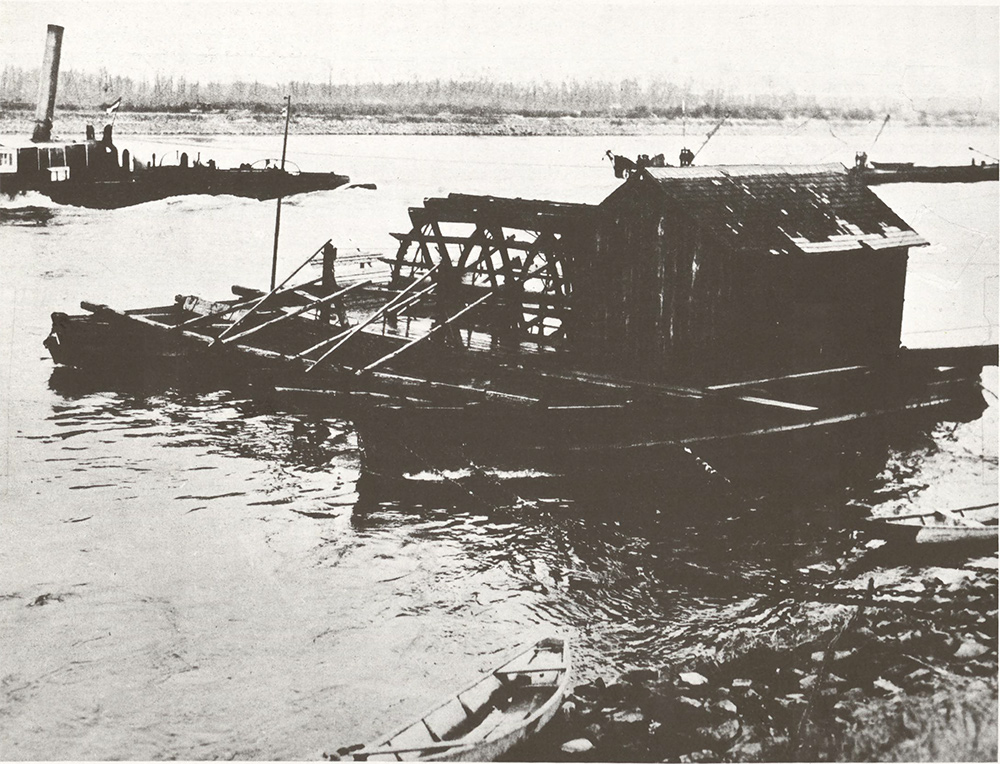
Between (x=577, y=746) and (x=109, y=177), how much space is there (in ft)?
111

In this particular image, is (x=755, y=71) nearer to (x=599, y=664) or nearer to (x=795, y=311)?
(x=795, y=311)

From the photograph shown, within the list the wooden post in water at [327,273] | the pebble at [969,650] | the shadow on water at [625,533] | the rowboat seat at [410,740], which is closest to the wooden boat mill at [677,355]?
the shadow on water at [625,533]

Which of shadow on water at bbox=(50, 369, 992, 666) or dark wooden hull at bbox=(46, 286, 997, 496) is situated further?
dark wooden hull at bbox=(46, 286, 997, 496)

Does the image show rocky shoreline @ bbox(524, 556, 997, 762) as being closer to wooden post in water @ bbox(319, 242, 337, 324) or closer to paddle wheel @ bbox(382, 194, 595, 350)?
paddle wheel @ bbox(382, 194, 595, 350)

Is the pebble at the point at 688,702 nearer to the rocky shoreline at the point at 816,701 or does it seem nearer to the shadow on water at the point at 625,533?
the rocky shoreline at the point at 816,701

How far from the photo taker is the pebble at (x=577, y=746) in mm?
9016

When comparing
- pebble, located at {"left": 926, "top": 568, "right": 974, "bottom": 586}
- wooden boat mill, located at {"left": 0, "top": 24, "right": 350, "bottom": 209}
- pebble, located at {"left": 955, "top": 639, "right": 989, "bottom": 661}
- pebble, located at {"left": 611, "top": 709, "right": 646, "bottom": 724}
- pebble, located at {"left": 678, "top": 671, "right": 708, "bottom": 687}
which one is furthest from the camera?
wooden boat mill, located at {"left": 0, "top": 24, "right": 350, "bottom": 209}

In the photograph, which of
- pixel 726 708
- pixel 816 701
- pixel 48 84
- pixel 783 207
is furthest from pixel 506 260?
pixel 816 701

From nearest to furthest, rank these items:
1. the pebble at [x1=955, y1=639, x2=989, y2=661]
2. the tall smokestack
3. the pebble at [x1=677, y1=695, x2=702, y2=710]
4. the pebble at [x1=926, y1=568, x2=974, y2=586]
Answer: the pebble at [x1=677, y1=695, x2=702, y2=710] → the pebble at [x1=955, y1=639, x2=989, y2=661] → the pebble at [x1=926, y1=568, x2=974, y2=586] → the tall smokestack

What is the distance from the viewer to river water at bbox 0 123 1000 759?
10.1 m

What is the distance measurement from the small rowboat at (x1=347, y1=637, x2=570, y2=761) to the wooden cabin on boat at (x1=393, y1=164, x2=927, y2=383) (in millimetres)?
6824

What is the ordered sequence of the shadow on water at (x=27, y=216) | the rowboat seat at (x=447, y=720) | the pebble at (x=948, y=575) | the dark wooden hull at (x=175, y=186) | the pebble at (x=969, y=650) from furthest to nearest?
the dark wooden hull at (x=175, y=186) < the shadow on water at (x=27, y=216) < the pebble at (x=948, y=575) < the pebble at (x=969, y=650) < the rowboat seat at (x=447, y=720)

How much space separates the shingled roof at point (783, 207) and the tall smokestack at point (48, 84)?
30.7ft

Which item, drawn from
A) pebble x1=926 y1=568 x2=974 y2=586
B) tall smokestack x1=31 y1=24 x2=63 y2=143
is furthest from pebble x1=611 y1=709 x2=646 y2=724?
tall smokestack x1=31 y1=24 x2=63 y2=143
